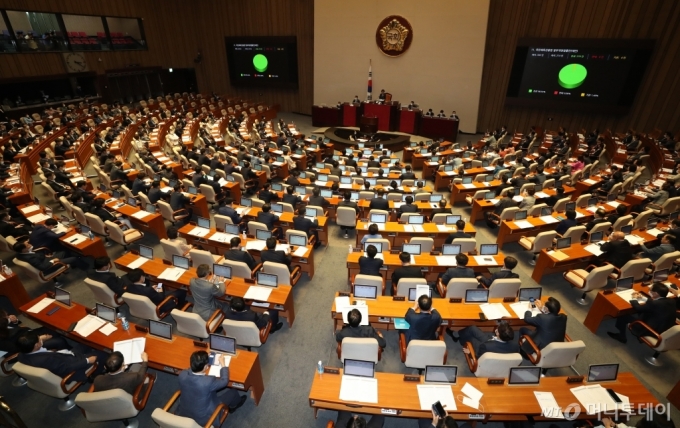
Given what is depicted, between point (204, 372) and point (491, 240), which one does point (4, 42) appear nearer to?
point (204, 372)

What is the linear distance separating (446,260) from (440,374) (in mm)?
3332

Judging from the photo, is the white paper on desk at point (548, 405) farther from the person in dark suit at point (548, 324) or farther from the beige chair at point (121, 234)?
the beige chair at point (121, 234)

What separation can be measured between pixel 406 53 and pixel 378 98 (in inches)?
131

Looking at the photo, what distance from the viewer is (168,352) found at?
528cm

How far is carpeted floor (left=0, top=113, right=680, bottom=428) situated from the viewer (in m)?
5.30

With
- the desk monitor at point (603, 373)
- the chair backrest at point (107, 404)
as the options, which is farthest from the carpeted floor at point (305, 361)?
the desk monitor at point (603, 373)

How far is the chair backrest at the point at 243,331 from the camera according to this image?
17.7ft

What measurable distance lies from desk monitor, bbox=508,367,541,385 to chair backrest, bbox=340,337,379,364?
1.88m

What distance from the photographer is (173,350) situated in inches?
209

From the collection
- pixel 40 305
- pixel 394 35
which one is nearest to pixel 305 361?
pixel 40 305

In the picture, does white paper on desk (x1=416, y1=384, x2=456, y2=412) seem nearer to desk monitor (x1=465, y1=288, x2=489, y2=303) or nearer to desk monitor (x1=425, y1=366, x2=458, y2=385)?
desk monitor (x1=425, y1=366, x2=458, y2=385)

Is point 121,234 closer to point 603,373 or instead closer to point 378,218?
point 378,218

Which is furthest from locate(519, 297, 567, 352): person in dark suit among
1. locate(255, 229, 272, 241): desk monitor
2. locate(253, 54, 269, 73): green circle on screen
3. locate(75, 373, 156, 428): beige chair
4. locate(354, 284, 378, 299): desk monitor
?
locate(253, 54, 269, 73): green circle on screen

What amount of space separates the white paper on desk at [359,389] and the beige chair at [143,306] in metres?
3.72
